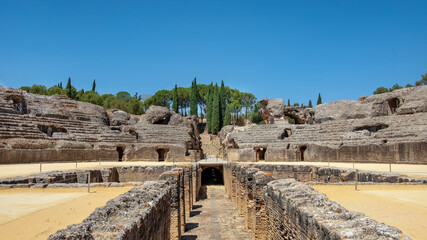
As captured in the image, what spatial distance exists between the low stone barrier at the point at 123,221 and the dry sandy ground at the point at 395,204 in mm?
3501

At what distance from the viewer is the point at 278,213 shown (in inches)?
245

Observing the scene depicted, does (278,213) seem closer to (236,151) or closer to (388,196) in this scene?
(388,196)

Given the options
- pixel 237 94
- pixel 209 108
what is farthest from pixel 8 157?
pixel 237 94

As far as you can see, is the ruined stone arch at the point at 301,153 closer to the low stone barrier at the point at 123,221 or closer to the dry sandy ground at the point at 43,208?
the dry sandy ground at the point at 43,208

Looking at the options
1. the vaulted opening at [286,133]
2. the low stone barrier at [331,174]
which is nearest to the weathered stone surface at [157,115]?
the vaulted opening at [286,133]

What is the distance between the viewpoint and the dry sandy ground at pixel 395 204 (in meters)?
4.67

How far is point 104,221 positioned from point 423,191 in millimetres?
8104

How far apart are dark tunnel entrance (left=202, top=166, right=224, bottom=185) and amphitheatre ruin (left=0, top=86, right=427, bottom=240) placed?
0.84 ft

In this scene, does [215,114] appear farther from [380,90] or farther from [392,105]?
[392,105]

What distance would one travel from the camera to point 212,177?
3027cm

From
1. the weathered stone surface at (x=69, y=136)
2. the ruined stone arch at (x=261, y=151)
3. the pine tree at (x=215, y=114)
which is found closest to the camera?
the weathered stone surface at (x=69, y=136)

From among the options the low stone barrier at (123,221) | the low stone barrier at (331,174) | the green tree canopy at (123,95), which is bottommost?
the low stone barrier at (331,174)

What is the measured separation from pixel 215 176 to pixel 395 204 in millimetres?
24527

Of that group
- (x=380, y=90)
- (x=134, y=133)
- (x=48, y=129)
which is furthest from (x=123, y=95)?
(x=380, y=90)
